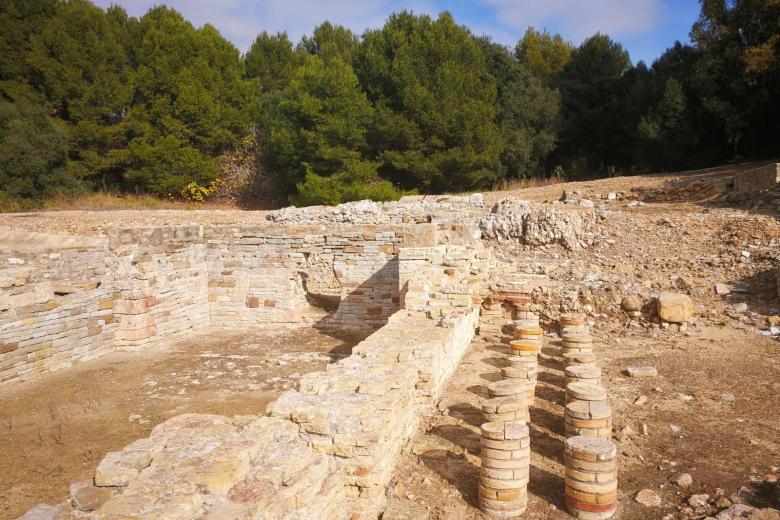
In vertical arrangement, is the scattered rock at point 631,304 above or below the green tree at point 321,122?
below

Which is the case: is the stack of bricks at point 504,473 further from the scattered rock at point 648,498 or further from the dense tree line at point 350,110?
the dense tree line at point 350,110

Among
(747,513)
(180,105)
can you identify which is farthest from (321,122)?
(747,513)

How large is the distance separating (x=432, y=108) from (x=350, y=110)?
3.42 meters

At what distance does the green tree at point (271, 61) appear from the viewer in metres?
31.0

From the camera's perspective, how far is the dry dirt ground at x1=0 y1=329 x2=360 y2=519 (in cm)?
538

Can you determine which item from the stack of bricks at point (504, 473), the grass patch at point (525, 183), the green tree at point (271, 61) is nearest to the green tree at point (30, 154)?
the green tree at point (271, 61)

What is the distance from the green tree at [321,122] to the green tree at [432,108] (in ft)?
4.41

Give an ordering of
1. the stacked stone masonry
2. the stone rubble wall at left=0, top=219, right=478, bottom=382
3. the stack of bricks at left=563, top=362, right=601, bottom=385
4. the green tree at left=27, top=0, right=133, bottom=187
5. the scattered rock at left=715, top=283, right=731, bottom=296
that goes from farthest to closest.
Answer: the green tree at left=27, top=0, right=133, bottom=187 → the scattered rock at left=715, top=283, right=731, bottom=296 → the stone rubble wall at left=0, top=219, right=478, bottom=382 → the stack of bricks at left=563, top=362, right=601, bottom=385 → the stacked stone masonry

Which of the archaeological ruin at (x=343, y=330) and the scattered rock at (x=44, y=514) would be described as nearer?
the scattered rock at (x=44, y=514)

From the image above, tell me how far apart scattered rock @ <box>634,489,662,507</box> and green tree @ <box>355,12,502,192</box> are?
19.5 metres

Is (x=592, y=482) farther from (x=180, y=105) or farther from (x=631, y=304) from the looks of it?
(x=180, y=105)

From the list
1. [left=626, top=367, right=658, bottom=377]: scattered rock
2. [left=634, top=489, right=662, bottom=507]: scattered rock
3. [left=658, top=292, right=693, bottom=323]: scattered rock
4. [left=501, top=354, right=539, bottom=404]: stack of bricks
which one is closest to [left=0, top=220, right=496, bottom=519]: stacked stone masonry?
[left=501, top=354, right=539, bottom=404]: stack of bricks

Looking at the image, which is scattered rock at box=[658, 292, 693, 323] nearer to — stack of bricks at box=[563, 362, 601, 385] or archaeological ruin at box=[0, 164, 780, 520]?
archaeological ruin at box=[0, 164, 780, 520]

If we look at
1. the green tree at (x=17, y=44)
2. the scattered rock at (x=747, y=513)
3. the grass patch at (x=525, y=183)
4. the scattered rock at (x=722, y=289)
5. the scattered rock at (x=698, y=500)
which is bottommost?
the scattered rock at (x=698, y=500)
